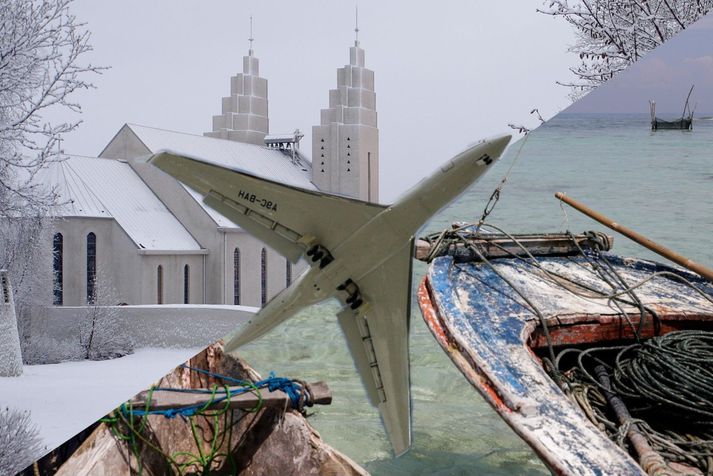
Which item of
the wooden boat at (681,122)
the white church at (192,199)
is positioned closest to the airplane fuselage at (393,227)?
the white church at (192,199)

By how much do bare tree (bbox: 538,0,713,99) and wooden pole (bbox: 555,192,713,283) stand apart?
48 cm

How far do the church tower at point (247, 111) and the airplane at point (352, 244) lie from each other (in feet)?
1.18

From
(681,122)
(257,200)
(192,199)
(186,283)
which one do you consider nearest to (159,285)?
(186,283)

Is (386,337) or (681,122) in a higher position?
(681,122)

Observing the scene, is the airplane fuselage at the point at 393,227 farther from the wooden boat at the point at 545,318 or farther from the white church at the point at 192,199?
the wooden boat at the point at 545,318

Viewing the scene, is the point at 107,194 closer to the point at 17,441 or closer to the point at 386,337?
the point at 17,441

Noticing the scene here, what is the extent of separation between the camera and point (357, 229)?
4.68 feet

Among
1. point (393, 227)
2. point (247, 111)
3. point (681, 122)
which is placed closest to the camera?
point (393, 227)

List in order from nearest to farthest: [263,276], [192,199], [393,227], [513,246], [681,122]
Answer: [393,227]
[192,199]
[263,276]
[513,246]
[681,122]

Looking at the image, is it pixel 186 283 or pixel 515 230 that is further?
pixel 515 230

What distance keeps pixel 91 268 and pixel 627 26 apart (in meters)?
2.06

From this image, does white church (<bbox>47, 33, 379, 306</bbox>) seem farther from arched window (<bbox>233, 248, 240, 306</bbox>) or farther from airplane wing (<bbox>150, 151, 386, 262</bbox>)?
airplane wing (<bbox>150, 151, 386, 262</bbox>)

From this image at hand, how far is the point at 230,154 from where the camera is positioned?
1.69 meters

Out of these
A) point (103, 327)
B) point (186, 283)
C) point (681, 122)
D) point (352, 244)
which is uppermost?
point (681, 122)
